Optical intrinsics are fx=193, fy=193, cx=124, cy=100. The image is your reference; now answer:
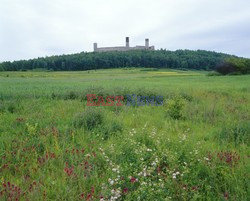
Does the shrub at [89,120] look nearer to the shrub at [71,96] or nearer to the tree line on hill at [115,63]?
the shrub at [71,96]

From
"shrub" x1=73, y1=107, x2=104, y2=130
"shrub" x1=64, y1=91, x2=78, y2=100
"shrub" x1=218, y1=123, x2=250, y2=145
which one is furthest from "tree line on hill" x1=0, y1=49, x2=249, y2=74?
"shrub" x1=218, y1=123, x2=250, y2=145

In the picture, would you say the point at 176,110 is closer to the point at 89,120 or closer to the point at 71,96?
the point at 89,120

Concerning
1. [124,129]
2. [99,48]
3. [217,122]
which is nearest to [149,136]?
[124,129]

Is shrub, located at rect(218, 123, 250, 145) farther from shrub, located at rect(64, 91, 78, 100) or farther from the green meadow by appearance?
shrub, located at rect(64, 91, 78, 100)

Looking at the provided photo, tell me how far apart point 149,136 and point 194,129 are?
208 cm

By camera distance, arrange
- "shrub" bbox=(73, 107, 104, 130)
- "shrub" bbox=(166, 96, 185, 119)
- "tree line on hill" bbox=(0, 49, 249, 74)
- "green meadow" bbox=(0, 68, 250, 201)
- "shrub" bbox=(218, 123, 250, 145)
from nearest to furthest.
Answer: "green meadow" bbox=(0, 68, 250, 201)
"shrub" bbox=(218, 123, 250, 145)
"shrub" bbox=(73, 107, 104, 130)
"shrub" bbox=(166, 96, 185, 119)
"tree line on hill" bbox=(0, 49, 249, 74)

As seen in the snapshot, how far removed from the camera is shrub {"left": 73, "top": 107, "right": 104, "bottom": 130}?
5.93 m

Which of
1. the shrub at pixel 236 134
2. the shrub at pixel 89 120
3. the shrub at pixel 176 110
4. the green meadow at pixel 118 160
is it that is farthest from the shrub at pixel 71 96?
the shrub at pixel 236 134

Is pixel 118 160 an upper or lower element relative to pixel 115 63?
lower

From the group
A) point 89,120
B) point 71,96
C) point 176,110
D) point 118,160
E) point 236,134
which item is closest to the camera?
point 118,160

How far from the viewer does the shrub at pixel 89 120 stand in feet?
19.5

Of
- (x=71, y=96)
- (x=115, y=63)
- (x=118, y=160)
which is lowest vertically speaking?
(x=118, y=160)

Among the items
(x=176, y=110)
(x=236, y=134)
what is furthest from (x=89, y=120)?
(x=236, y=134)

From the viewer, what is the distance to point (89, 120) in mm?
6098
